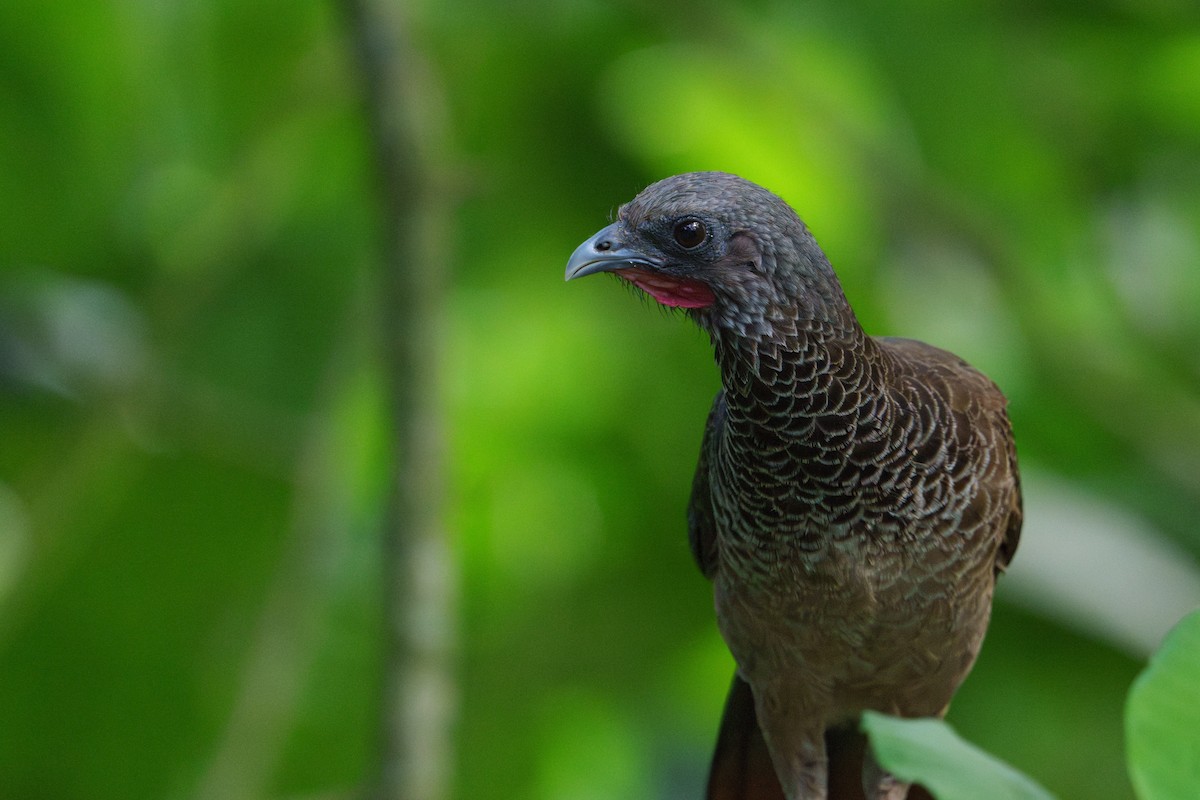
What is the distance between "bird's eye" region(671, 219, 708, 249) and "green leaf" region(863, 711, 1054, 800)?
0.85 m

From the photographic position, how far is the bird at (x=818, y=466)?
1768 millimetres

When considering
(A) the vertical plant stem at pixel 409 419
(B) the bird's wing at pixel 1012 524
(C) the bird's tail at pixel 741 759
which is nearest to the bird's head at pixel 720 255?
(B) the bird's wing at pixel 1012 524

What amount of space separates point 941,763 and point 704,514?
124cm

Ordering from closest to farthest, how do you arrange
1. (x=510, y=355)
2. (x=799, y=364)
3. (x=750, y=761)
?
(x=799, y=364)
(x=750, y=761)
(x=510, y=355)

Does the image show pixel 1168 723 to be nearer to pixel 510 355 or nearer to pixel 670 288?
pixel 670 288

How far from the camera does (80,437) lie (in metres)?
3.39

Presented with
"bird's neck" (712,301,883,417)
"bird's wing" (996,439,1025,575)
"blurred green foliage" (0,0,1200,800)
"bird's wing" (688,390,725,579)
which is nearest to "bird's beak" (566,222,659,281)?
"bird's neck" (712,301,883,417)

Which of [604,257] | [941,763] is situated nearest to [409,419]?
[604,257]

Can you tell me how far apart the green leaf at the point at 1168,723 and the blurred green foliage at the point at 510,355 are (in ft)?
7.70

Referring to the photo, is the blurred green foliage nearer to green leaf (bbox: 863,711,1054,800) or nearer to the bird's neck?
the bird's neck

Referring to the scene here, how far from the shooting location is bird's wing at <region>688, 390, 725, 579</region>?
2145mm

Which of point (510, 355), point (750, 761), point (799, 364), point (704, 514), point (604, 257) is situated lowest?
point (750, 761)

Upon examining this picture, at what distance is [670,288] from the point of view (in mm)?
1872

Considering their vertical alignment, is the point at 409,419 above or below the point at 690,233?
below
